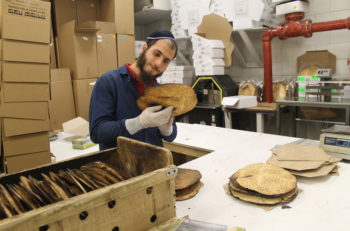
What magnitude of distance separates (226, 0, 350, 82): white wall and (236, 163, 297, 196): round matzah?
2.72 metres

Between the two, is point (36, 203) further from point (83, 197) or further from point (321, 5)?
point (321, 5)

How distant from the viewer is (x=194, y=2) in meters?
3.91

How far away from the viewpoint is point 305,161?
4.38ft

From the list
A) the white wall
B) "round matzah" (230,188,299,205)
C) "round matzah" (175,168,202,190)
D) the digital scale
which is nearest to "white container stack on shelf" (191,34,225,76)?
the white wall

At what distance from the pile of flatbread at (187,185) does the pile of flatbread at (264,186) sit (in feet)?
0.46

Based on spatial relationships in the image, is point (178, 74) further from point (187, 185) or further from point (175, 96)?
point (187, 185)

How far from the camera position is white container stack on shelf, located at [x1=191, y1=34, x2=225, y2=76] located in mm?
3590

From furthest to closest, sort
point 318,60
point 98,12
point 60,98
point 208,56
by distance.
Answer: point 98,12
point 60,98
point 208,56
point 318,60

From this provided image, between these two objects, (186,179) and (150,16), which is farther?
(150,16)

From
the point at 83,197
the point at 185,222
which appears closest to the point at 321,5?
the point at 185,222

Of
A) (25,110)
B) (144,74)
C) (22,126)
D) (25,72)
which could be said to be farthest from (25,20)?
(144,74)

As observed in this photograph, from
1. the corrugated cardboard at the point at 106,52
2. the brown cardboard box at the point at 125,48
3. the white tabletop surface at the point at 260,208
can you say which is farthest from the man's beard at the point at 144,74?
the brown cardboard box at the point at 125,48

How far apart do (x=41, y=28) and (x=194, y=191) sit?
5.01 ft

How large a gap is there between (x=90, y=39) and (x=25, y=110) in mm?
2114
